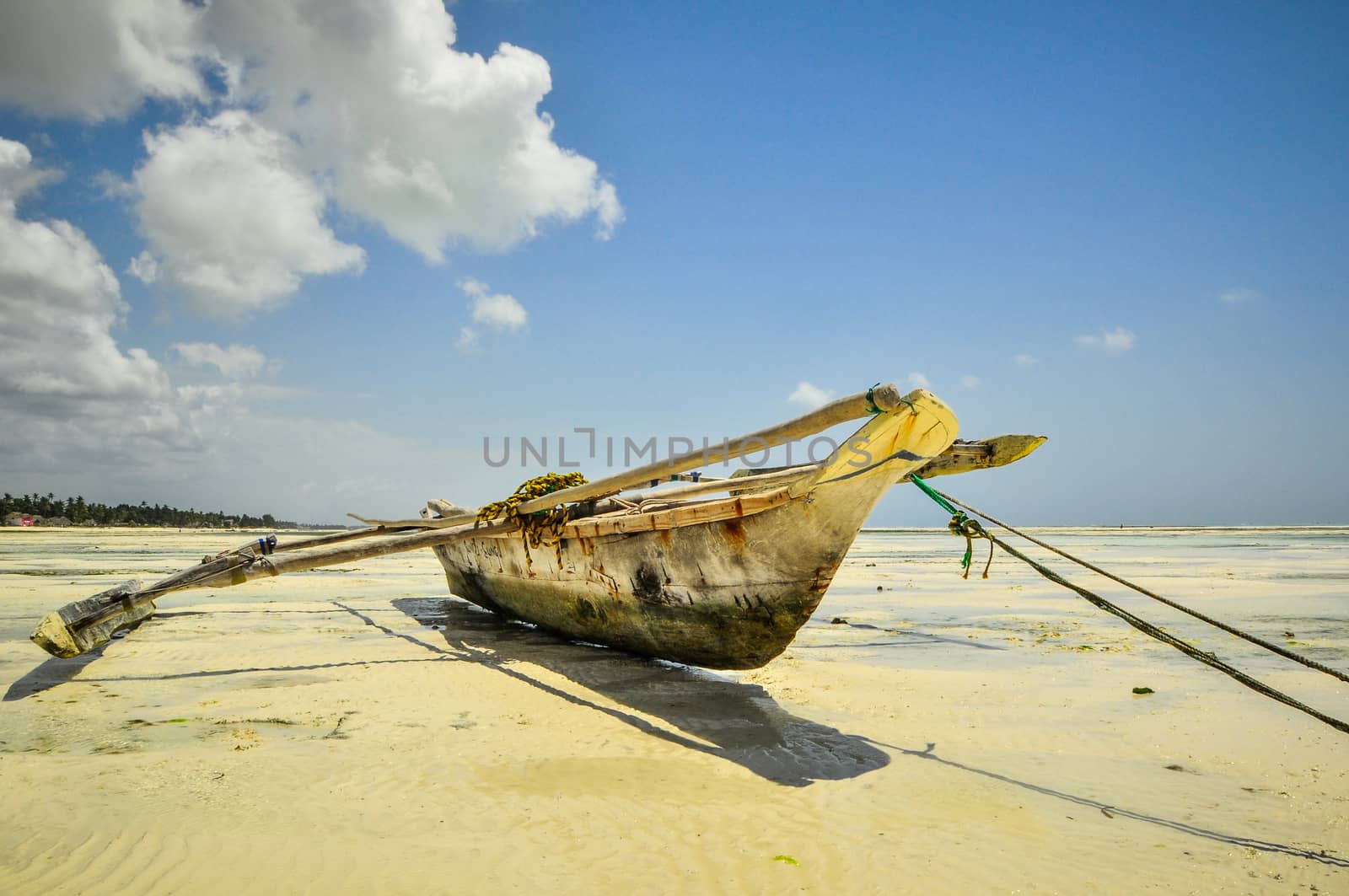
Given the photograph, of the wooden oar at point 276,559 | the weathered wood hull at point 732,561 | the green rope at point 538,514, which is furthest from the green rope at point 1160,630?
the green rope at point 538,514

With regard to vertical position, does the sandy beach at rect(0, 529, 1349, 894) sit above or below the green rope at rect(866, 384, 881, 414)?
below

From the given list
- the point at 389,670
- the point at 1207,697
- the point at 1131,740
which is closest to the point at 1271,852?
the point at 1131,740

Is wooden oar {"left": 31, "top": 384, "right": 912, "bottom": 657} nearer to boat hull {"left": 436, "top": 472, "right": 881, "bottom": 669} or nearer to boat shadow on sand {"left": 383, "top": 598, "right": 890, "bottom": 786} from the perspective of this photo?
boat hull {"left": 436, "top": 472, "right": 881, "bottom": 669}

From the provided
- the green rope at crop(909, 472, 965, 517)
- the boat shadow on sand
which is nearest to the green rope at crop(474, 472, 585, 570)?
the boat shadow on sand

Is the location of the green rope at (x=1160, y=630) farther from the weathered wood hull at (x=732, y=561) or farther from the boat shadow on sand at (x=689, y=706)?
the boat shadow on sand at (x=689, y=706)

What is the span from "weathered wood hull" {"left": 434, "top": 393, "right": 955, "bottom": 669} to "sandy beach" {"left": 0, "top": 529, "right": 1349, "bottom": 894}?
436 millimetres

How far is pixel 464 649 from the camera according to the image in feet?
22.3

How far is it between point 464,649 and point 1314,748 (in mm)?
6692

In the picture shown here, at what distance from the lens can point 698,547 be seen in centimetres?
470

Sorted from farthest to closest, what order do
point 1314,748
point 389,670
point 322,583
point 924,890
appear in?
point 322,583, point 389,670, point 1314,748, point 924,890

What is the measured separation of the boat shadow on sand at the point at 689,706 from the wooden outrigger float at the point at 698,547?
0.25 metres

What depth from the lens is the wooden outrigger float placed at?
3.73m

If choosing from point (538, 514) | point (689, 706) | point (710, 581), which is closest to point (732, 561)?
point (710, 581)

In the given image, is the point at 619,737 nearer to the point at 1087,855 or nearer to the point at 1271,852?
the point at 1087,855
